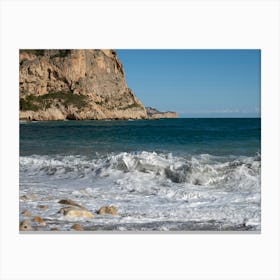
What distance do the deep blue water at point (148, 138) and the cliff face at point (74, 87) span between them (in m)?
0.21

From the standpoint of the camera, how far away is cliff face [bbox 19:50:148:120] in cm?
663

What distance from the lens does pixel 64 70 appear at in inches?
275

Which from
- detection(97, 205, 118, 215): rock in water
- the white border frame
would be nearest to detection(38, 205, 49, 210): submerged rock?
the white border frame

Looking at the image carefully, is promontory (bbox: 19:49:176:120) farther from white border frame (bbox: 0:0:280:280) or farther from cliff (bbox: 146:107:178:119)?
white border frame (bbox: 0:0:280:280)

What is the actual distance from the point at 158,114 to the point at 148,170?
741 millimetres

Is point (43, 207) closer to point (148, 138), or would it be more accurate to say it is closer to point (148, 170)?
point (148, 170)

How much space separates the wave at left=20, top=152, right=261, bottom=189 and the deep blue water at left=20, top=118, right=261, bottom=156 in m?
0.08

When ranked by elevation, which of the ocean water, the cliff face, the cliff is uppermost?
the cliff face

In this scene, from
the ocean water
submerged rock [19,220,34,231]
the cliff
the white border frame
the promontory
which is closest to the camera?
the white border frame

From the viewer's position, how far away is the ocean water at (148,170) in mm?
6176
